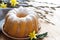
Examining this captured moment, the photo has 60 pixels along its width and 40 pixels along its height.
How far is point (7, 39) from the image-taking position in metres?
0.84

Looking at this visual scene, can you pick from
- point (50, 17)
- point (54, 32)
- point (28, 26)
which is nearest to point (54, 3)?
point (50, 17)

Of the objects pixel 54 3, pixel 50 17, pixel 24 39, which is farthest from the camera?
pixel 54 3

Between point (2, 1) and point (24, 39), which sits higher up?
point (2, 1)

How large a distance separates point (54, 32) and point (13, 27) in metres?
0.26

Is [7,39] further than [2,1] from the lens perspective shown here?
No

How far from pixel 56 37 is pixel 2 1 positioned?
0.49 meters

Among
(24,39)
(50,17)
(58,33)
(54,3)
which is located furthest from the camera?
(54,3)

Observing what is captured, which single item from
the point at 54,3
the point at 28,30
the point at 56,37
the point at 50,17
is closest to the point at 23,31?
the point at 28,30

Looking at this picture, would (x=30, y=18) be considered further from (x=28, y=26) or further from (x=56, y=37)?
(x=56, y=37)

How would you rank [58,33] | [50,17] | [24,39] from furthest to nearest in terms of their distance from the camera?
[50,17], [58,33], [24,39]

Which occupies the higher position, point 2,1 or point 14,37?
point 2,1

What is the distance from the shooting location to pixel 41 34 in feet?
2.79

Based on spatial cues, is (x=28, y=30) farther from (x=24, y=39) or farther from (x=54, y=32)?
(x=54, y=32)

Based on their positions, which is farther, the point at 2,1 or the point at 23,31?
the point at 2,1
